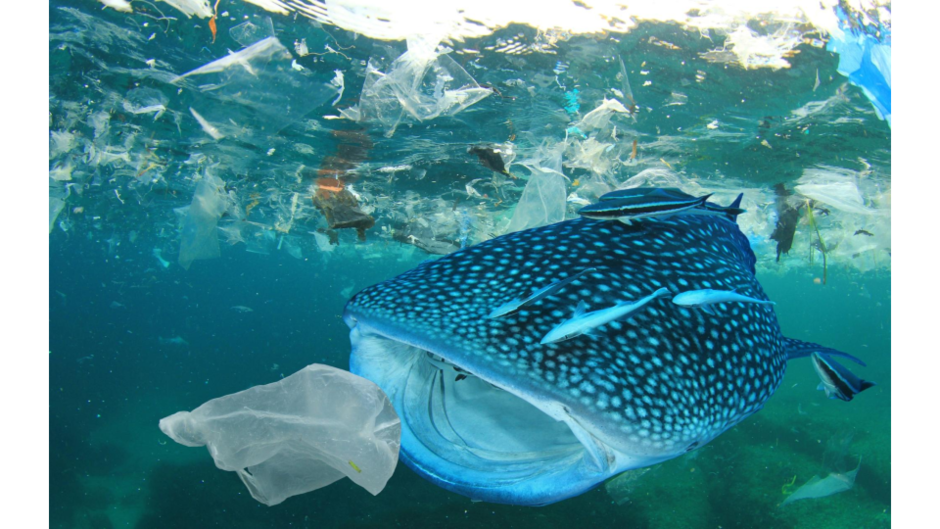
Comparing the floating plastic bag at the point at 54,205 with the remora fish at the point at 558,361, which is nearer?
the remora fish at the point at 558,361

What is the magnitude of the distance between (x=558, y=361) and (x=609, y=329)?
381 mm

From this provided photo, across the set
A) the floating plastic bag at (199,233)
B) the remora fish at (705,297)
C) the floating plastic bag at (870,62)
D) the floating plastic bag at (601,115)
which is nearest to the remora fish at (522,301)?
the remora fish at (705,297)

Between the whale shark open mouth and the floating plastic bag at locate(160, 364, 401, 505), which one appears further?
the floating plastic bag at locate(160, 364, 401, 505)

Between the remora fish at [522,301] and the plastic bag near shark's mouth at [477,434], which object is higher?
the remora fish at [522,301]

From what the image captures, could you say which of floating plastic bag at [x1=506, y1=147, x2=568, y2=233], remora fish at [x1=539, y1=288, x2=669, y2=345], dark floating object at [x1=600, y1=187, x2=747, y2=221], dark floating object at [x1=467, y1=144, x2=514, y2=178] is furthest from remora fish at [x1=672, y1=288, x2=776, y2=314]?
dark floating object at [x1=467, y1=144, x2=514, y2=178]

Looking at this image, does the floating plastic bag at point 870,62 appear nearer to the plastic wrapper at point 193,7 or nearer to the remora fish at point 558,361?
the remora fish at point 558,361

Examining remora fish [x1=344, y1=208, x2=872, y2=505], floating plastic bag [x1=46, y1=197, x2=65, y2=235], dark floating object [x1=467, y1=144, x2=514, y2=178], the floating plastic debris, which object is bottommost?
floating plastic bag [x1=46, y1=197, x2=65, y2=235]

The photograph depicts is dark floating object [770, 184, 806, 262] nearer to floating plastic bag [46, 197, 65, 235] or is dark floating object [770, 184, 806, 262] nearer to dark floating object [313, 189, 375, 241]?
dark floating object [313, 189, 375, 241]

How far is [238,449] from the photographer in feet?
7.72

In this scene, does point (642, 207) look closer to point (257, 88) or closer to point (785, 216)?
point (257, 88)

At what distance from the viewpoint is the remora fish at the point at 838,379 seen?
3453 mm

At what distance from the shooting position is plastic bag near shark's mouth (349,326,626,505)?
73.1 inches

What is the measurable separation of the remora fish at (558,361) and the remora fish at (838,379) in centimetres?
128
